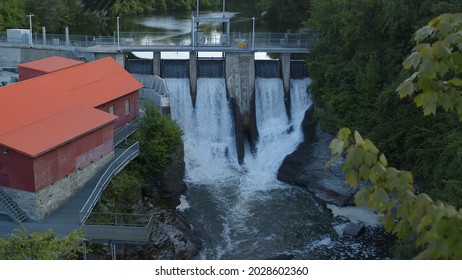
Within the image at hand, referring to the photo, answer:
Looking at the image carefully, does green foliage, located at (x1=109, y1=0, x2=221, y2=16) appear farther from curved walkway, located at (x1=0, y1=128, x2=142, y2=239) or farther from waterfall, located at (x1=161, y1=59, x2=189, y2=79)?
curved walkway, located at (x1=0, y1=128, x2=142, y2=239)

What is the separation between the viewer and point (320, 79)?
41.8m

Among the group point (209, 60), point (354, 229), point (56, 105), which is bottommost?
point (354, 229)

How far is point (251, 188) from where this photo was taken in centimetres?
3812

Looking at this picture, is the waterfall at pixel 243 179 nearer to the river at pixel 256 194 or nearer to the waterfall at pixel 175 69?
the river at pixel 256 194

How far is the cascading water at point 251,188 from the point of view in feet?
99.8

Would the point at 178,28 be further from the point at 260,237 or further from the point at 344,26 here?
the point at 260,237

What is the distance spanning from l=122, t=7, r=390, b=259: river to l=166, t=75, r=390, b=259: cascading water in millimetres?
53

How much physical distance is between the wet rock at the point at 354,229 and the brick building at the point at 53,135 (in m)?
13.7

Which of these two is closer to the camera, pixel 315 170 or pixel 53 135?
pixel 53 135

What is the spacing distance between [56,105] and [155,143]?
6328 millimetres

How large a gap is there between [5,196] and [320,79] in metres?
24.1

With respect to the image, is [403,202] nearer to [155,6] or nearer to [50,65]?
[50,65]

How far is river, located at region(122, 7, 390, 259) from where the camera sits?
30.4 meters

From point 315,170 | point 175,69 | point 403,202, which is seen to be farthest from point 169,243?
point 403,202
